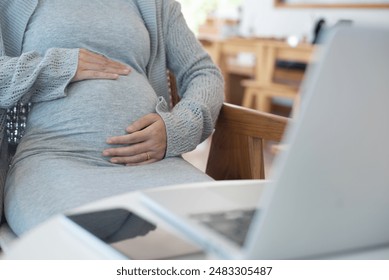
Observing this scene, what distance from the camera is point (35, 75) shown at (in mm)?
1086

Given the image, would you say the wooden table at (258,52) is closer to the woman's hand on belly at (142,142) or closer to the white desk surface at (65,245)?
the woman's hand on belly at (142,142)

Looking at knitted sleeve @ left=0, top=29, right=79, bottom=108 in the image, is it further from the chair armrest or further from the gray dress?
the chair armrest

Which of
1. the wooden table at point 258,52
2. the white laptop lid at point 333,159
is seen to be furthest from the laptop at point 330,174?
the wooden table at point 258,52

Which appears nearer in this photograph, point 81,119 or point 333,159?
point 333,159

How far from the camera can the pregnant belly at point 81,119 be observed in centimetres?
112

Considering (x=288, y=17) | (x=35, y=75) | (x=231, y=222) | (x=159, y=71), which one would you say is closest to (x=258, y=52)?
(x=288, y=17)

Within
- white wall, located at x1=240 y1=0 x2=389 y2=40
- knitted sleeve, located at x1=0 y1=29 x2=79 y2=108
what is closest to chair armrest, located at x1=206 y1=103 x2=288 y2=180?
knitted sleeve, located at x1=0 y1=29 x2=79 y2=108

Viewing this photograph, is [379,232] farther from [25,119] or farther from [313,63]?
[25,119]

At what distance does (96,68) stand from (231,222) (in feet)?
2.36

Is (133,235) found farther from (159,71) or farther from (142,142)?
(159,71)

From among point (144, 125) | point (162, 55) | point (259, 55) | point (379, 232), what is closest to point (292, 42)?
point (259, 55)

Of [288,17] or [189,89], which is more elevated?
[189,89]

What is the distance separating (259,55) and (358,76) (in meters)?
3.21

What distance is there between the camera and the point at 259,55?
3572 millimetres
